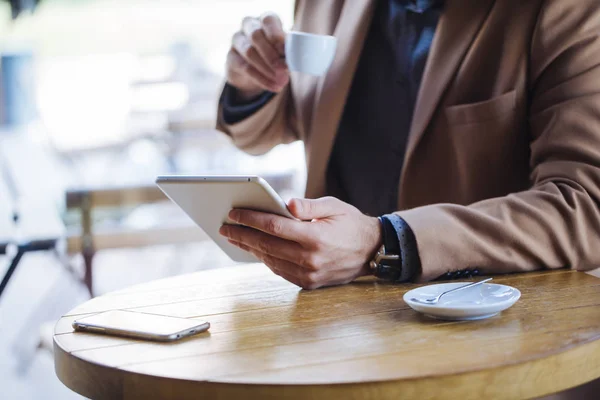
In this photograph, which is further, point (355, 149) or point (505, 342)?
point (355, 149)

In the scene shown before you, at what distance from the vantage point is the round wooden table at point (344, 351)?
0.82 metres

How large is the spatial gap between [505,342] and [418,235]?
30 cm

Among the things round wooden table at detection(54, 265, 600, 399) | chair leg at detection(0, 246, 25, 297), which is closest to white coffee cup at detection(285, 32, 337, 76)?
round wooden table at detection(54, 265, 600, 399)

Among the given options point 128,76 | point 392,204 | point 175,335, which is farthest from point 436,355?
point 128,76

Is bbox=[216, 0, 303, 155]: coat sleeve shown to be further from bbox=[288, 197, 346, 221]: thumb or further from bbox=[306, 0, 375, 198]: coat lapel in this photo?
bbox=[288, 197, 346, 221]: thumb

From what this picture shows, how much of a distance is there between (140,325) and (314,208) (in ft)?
1.00

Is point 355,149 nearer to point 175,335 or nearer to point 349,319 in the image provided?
point 349,319

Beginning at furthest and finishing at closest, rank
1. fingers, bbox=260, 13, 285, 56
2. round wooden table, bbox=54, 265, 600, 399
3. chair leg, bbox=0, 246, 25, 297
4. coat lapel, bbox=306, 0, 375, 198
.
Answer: chair leg, bbox=0, 246, 25, 297 < coat lapel, bbox=306, 0, 375, 198 < fingers, bbox=260, 13, 285, 56 < round wooden table, bbox=54, 265, 600, 399

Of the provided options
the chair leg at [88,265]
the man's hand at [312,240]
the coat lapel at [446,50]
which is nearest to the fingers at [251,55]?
the coat lapel at [446,50]

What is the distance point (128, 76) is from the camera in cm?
750

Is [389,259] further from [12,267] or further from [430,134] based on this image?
[12,267]

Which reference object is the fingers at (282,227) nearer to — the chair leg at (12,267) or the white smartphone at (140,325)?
the white smartphone at (140,325)

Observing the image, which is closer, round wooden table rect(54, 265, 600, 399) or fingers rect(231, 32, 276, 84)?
round wooden table rect(54, 265, 600, 399)

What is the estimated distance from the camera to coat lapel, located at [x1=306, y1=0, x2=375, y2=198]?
165 centimetres
